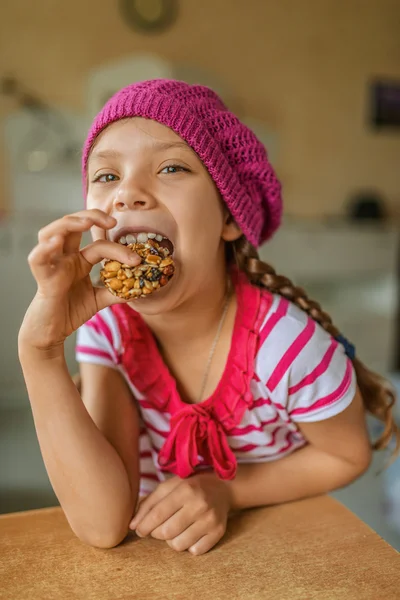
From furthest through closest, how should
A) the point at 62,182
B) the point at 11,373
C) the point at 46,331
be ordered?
the point at 62,182, the point at 11,373, the point at 46,331

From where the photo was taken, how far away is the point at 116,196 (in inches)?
31.3

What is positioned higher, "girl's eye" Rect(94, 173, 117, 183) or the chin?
"girl's eye" Rect(94, 173, 117, 183)

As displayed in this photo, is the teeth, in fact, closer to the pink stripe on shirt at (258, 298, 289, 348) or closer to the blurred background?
the pink stripe on shirt at (258, 298, 289, 348)

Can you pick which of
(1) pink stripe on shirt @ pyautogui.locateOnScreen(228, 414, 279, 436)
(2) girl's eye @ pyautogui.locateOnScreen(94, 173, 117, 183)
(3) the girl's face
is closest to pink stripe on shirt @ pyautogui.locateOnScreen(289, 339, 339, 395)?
(1) pink stripe on shirt @ pyautogui.locateOnScreen(228, 414, 279, 436)

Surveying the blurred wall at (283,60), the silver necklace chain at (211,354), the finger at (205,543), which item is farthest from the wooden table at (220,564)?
the blurred wall at (283,60)

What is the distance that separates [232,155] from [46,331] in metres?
0.43

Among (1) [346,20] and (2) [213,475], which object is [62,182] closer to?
(1) [346,20]

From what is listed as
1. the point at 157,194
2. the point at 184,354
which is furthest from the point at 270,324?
the point at 157,194

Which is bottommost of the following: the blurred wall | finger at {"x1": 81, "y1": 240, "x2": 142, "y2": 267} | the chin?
the chin

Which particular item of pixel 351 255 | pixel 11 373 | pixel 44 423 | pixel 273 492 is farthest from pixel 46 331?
pixel 351 255

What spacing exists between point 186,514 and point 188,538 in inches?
2.2

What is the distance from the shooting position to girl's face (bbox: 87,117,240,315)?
0.80 m

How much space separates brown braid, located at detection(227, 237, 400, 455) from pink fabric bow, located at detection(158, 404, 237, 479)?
0.84 ft

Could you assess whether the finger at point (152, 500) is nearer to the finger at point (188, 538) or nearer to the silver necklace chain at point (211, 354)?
the finger at point (188, 538)
